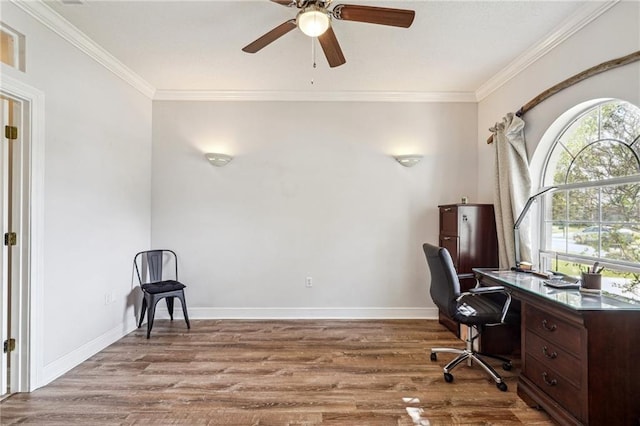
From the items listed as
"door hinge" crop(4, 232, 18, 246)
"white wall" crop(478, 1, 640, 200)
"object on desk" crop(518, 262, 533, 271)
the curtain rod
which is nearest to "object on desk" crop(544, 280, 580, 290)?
"object on desk" crop(518, 262, 533, 271)

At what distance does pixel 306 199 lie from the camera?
3.77m

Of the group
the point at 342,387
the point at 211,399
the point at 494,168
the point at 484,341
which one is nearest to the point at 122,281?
the point at 211,399

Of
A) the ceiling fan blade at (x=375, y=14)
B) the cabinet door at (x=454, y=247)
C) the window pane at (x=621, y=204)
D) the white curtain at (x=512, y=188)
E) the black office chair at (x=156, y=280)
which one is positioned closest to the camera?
the ceiling fan blade at (x=375, y=14)

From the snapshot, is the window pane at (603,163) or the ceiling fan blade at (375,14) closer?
Result: the ceiling fan blade at (375,14)

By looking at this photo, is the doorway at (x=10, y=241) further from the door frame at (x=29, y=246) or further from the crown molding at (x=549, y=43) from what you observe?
the crown molding at (x=549, y=43)

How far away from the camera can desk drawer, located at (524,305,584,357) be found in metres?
1.71

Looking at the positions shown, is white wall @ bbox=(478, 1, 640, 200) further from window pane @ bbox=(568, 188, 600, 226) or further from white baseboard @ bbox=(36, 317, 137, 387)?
white baseboard @ bbox=(36, 317, 137, 387)

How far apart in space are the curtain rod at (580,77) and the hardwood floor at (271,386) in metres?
2.34

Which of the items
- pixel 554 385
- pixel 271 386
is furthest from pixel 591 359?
pixel 271 386

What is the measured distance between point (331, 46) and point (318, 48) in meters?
0.68

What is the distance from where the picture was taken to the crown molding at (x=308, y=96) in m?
3.70

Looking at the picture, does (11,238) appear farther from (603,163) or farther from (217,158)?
(603,163)

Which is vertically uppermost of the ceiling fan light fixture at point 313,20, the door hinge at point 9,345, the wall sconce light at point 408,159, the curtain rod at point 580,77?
the ceiling fan light fixture at point 313,20

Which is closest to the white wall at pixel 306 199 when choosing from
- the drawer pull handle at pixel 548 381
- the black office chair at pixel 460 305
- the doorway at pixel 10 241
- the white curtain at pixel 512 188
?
the white curtain at pixel 512 188
